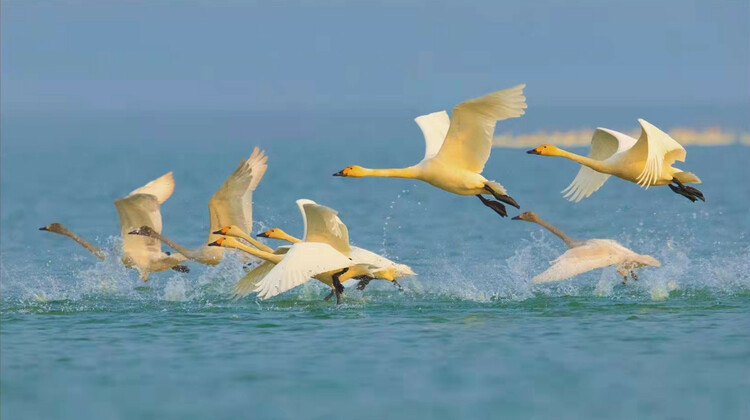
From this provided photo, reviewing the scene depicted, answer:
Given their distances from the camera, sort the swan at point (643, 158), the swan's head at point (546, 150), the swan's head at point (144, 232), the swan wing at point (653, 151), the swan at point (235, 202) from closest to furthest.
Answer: the swan wing at point (653, 151) → the swan at point (643, 158) → the swan's head at point (546, 150) → the swan at point (235, 202) → the swan's head at point (144, 232)

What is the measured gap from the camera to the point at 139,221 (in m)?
23.2

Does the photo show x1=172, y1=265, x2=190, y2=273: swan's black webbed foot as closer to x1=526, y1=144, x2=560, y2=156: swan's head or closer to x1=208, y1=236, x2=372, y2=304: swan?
x1=208, y1=236, x2=372, y2=304: swan

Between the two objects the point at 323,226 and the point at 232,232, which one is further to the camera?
the point at 232,232

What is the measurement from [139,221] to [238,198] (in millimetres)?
1961

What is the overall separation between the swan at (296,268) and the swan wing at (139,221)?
1.76m

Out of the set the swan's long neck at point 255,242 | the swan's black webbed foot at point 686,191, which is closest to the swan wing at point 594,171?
the swan's black webbed foot at point 686,191

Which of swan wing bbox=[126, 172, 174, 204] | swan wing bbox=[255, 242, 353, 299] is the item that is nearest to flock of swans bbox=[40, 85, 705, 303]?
swan wing bbox=[255, 242, 353, 299]

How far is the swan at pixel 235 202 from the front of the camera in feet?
71.5

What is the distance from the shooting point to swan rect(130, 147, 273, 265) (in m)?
21.8

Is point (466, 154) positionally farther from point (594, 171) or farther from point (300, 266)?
point (594, 171)

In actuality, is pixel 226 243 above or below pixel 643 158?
below

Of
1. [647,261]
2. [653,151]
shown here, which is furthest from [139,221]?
[653,151]

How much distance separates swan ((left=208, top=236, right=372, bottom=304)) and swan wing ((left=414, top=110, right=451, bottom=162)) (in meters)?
1.73

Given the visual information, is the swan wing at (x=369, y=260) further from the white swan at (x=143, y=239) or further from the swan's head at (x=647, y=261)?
the white swan at (x=143, y=239)
